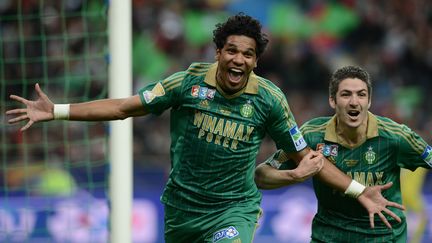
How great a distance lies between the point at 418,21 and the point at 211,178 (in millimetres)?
9719

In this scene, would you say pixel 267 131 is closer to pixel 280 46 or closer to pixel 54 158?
pixel 54 158

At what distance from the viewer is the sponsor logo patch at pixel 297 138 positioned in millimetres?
6207

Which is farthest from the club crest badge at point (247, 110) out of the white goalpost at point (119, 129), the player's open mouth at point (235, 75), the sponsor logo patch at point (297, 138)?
the white goalpost at point (119, 129)

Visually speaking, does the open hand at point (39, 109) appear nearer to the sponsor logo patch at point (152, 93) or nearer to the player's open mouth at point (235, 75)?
the sponsor logo patch at point (152, 93)

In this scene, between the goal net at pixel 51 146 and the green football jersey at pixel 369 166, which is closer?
the green football jersey at pixel 369 166

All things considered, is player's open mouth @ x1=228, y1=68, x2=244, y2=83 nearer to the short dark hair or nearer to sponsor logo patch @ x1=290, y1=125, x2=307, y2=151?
sponsor logo patch @ x1=290, y1=125, x2=307, y2=151

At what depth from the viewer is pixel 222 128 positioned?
20.1 feet

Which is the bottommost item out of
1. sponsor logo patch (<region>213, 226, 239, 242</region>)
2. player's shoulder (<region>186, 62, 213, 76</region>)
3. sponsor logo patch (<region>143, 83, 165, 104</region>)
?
sponsor logo patch (<region>213, 226, 239, 242</region>)

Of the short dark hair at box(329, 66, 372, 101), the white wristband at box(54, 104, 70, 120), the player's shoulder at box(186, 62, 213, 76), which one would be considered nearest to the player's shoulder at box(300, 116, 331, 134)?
the short dark hair at box(329, 66, 372, 101)

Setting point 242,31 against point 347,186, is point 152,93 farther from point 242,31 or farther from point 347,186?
point 347,186

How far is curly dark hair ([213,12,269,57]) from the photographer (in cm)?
607

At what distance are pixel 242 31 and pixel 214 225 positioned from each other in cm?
122

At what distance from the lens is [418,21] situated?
15172 mm

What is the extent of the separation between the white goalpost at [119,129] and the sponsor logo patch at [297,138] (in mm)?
1579
